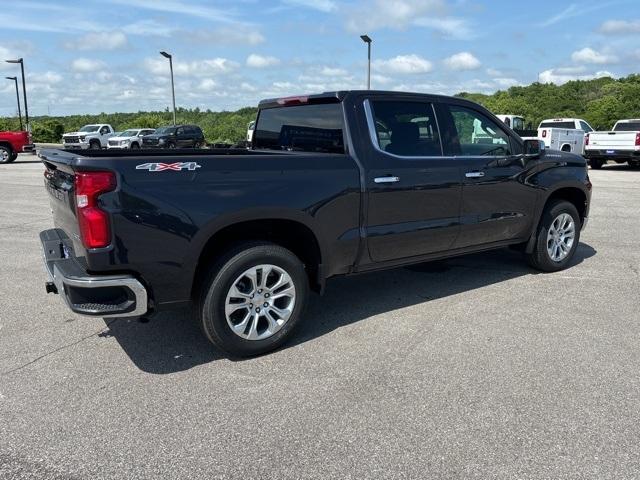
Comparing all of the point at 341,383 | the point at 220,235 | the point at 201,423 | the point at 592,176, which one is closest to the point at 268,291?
the point at 220,235

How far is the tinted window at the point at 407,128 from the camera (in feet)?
14.6

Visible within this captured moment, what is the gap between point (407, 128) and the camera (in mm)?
4641

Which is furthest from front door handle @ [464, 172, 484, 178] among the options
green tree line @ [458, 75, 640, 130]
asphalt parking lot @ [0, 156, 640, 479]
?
green tree line @ [458, 75, 640, 130]

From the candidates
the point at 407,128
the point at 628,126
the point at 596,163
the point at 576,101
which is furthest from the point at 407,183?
the point at 576,101

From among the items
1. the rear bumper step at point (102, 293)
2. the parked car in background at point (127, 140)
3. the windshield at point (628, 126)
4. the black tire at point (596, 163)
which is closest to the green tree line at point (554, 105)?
the parked car in background at point (127, 140)

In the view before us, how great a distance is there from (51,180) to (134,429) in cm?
204

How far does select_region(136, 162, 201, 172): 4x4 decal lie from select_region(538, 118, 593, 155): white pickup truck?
19317mm

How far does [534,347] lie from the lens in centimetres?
→ 403

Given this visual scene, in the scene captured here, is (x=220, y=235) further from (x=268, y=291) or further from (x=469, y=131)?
(x=469, y=131)

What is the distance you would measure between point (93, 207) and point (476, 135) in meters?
3.47

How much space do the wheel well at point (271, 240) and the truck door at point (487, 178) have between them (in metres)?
1.55

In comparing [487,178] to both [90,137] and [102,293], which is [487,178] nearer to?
[102,293]

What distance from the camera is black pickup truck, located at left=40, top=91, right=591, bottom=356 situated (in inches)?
131

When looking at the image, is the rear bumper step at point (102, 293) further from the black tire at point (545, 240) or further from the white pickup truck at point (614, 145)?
the white pickup truck at point (614, 145)
